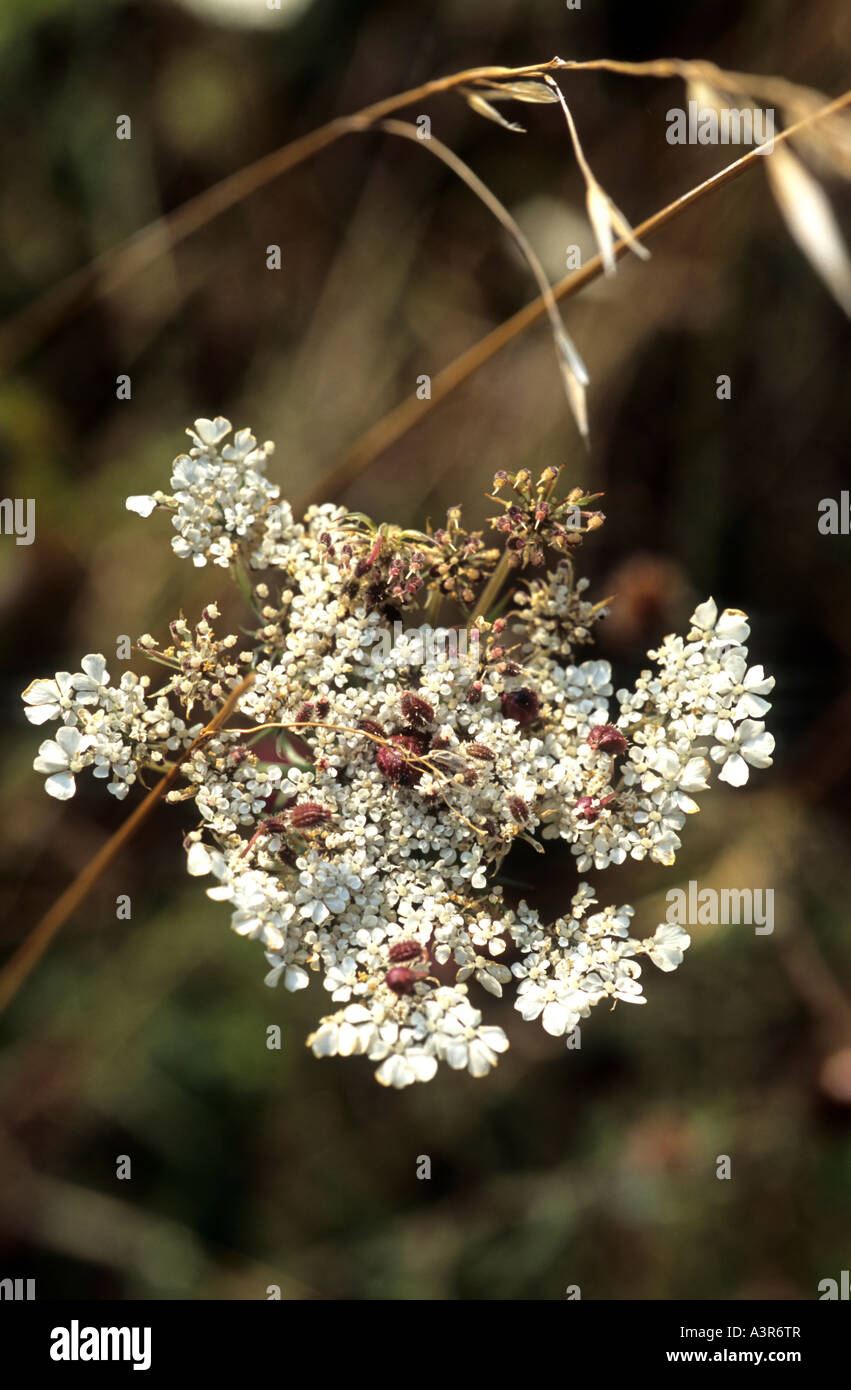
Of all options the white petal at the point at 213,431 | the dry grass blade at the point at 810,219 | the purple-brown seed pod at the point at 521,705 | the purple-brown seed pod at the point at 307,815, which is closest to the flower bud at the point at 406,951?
the purple-brown seed pod at the point at 307,815

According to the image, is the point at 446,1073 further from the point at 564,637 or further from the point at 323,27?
the point at 323,27

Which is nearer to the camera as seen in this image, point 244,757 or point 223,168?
point 244,757

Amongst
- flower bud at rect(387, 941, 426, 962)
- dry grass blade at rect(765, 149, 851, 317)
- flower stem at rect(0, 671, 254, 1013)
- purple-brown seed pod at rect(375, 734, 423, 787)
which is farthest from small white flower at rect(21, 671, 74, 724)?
dry grass blade at rect(765, 149, 851, 317)

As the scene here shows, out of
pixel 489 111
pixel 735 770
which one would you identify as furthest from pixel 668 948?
pixel 489 111

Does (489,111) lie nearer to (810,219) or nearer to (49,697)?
(810,219)

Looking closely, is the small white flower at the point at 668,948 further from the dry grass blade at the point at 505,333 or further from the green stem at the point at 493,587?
the dry grass blade at the point at 505,333
